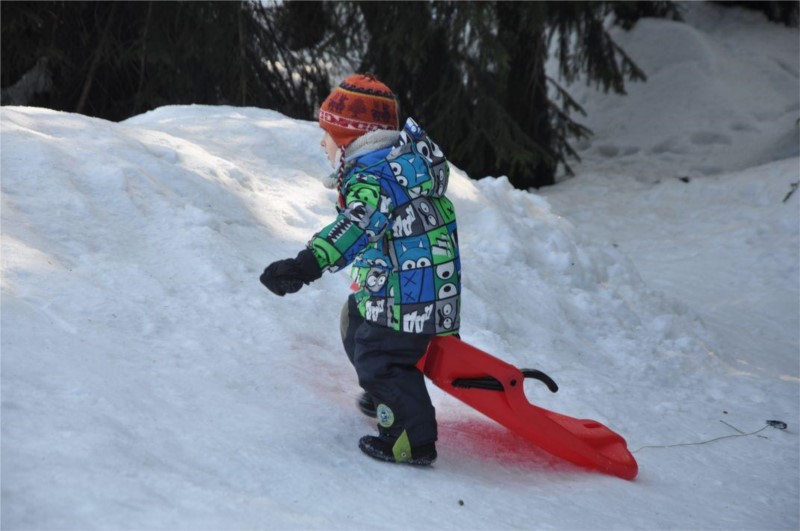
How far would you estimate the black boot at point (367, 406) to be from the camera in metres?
3.54

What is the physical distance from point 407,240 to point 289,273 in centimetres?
50

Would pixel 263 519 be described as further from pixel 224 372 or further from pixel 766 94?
pixel 766 94

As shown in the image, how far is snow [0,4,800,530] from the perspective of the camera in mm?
2629

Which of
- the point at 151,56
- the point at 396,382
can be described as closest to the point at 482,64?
the point at 151,56

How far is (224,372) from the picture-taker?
3369mm

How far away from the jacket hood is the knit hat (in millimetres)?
105

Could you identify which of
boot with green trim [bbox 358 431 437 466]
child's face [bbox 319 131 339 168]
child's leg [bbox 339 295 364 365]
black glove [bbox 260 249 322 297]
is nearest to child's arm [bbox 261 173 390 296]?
black glove [bbox 260 249 322 297]

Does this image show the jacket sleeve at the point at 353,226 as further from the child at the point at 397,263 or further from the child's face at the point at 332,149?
the child's face at the point at 332,149

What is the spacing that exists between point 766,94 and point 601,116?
2.23m

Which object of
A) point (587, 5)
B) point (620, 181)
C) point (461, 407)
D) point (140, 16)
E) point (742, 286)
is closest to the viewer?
point (461, 407)

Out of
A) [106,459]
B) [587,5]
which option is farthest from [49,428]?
[587,5]

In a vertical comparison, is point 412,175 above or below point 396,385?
above

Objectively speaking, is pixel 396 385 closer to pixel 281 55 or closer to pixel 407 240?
pixel 407 240

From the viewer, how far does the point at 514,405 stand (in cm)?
353
